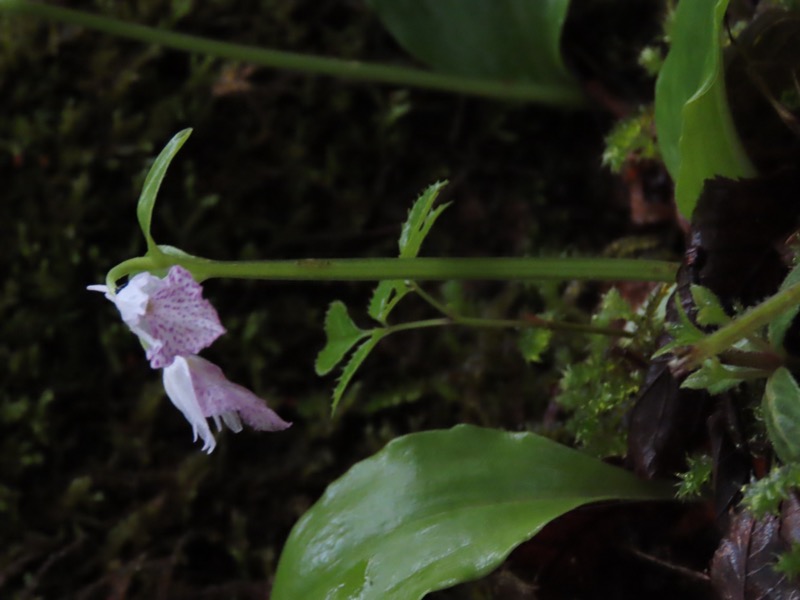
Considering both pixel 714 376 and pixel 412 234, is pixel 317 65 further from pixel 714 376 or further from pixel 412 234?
pixel 714 376

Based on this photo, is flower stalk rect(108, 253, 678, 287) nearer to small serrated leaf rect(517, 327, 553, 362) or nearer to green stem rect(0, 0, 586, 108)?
small serrated leaf rect(517, 327, 553, 362)

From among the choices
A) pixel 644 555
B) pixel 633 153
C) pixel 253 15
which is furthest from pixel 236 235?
pixel 644 555

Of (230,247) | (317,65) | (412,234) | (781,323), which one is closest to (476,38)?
(317,65)

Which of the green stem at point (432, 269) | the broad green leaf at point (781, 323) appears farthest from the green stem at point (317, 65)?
the broad green leaf at point (781, 323)

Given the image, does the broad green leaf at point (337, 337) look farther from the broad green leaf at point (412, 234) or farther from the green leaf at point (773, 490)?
the green leaf at point (773, 490)

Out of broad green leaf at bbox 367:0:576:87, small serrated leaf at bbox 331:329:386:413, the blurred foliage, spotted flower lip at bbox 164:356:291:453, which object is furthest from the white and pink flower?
broad green leaf at bbox 367:0:576:87

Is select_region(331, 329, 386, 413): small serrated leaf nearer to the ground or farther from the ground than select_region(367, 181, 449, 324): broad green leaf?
nearer to the ground

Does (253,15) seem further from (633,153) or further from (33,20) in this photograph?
(633,153)
